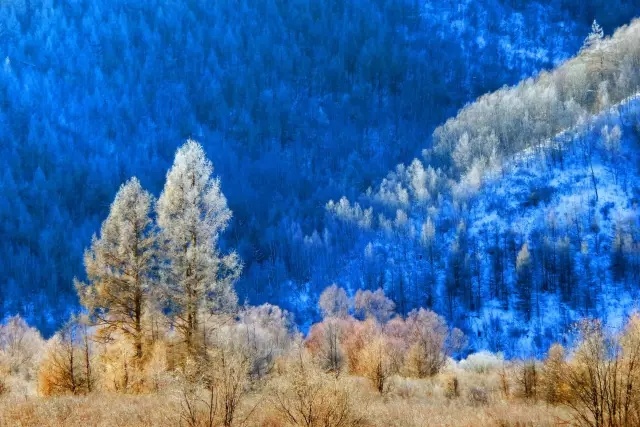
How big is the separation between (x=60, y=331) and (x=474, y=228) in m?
109

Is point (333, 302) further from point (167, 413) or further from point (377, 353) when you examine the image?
point (167, 413)

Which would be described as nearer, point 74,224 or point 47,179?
point 74,224

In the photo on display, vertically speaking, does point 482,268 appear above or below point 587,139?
below

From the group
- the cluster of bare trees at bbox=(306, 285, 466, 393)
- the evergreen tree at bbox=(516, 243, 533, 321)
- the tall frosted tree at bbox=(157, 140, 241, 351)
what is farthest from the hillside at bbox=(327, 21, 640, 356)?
the tall frosted tree at bbox=(157, 140, 241, 351)

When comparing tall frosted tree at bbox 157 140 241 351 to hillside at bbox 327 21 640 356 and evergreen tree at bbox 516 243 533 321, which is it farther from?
evergreen tree at bbox 516 243 533 321

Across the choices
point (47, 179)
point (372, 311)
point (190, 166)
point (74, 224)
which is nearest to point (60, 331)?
point (190, 166)

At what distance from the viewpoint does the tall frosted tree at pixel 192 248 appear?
17.8 meters

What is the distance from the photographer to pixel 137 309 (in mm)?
18609

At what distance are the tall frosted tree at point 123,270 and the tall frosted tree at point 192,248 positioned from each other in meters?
1.00

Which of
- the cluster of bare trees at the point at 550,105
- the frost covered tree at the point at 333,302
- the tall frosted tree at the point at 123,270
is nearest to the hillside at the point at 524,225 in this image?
the cluster of bare trees at the point at 550,105

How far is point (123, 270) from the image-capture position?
18594mm

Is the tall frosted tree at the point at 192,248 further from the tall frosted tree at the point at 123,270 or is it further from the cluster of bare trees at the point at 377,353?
the cluster of bare trees at the point at 377,353

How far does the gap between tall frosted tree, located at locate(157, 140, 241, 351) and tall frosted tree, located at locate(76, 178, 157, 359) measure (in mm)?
996

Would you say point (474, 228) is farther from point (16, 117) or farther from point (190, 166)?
point (16, 117)
